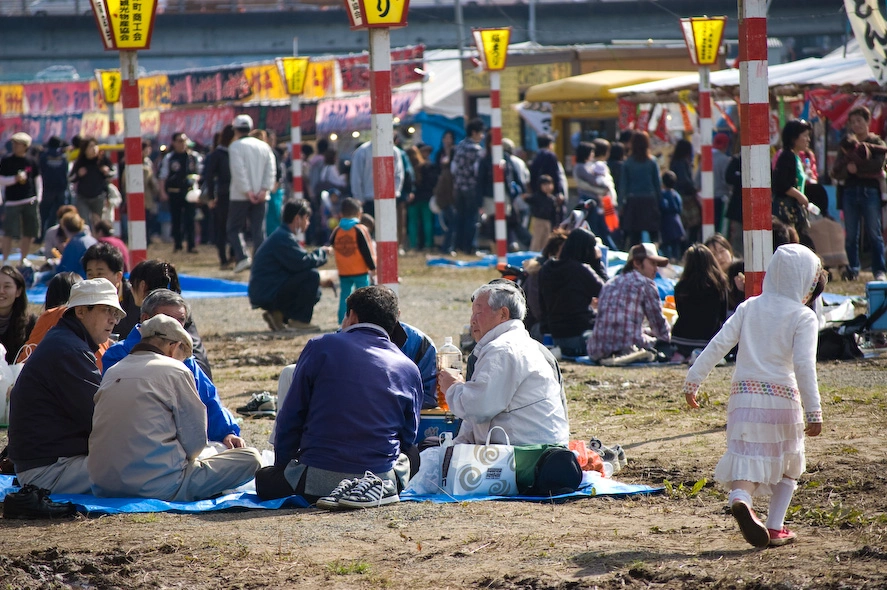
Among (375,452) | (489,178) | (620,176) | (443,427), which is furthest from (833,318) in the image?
(489,178)

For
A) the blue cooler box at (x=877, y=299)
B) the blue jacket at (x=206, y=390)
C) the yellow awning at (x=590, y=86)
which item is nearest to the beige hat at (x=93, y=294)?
the blue jacket at (x=206, y=390)

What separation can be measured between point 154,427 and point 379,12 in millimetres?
3862

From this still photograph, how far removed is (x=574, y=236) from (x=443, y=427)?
4236 millimetres

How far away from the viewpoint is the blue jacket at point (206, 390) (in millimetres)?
6836

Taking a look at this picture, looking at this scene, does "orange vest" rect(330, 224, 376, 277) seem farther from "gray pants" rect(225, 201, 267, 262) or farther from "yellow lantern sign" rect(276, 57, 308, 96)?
"yellow lantern sign" rect(276, 57, 308, 96)

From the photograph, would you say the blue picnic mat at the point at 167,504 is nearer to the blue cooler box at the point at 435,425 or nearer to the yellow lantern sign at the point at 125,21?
the blue cooler box at the point at 435,425

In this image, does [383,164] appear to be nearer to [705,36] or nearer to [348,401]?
[348,401]

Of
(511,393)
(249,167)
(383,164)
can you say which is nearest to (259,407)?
(383,164)

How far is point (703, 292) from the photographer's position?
1029cm

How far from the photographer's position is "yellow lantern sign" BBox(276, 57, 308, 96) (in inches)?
786

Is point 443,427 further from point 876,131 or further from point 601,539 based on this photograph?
point 876,131

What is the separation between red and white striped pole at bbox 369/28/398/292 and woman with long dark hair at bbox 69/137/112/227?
12.1 m

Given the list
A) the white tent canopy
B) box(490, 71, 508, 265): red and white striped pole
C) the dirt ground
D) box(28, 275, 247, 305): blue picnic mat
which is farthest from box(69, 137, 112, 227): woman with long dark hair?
the dirt ground

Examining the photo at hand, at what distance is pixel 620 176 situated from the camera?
1911cm
